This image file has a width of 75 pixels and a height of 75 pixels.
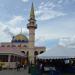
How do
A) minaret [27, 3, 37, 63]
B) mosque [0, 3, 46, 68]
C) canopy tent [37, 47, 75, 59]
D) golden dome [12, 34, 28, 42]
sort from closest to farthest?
1. canopy tent [37, 47, 75, 59]
2. mosque [0, 3, 46, 68]
3. minaret [27, 3, 37, 63]
4. golden dome [12, 34, 28, 42]

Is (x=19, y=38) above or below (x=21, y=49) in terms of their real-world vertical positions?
above

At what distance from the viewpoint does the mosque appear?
5081 centimetres

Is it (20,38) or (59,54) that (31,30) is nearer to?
(20,38)

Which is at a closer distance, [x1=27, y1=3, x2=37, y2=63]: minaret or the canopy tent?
the canopy tent

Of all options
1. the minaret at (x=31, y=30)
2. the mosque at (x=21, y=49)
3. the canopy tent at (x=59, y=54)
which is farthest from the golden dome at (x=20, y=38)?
the canopy tent at (x=59, y=54)

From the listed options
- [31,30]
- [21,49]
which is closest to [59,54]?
[31,30]

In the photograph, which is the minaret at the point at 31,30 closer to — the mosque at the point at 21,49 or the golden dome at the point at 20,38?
the mosque at the point at 21,49

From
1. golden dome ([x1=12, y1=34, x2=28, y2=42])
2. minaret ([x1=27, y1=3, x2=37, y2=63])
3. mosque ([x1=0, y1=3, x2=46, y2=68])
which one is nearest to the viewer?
mosque ([x1=0, y1=3, x2=46, y2=68])

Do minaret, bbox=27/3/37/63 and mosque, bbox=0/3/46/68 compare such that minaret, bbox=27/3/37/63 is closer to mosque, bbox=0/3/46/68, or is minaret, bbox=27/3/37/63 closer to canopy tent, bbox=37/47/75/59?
mosque, bbox=0/3/46/68

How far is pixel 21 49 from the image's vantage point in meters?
94.6

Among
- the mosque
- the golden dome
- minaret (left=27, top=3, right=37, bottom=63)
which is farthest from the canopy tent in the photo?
the golden dome

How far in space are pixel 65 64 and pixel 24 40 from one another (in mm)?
79145

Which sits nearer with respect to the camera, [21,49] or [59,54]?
[59,54]

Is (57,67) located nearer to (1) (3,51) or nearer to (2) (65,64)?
(2) (65,64)
